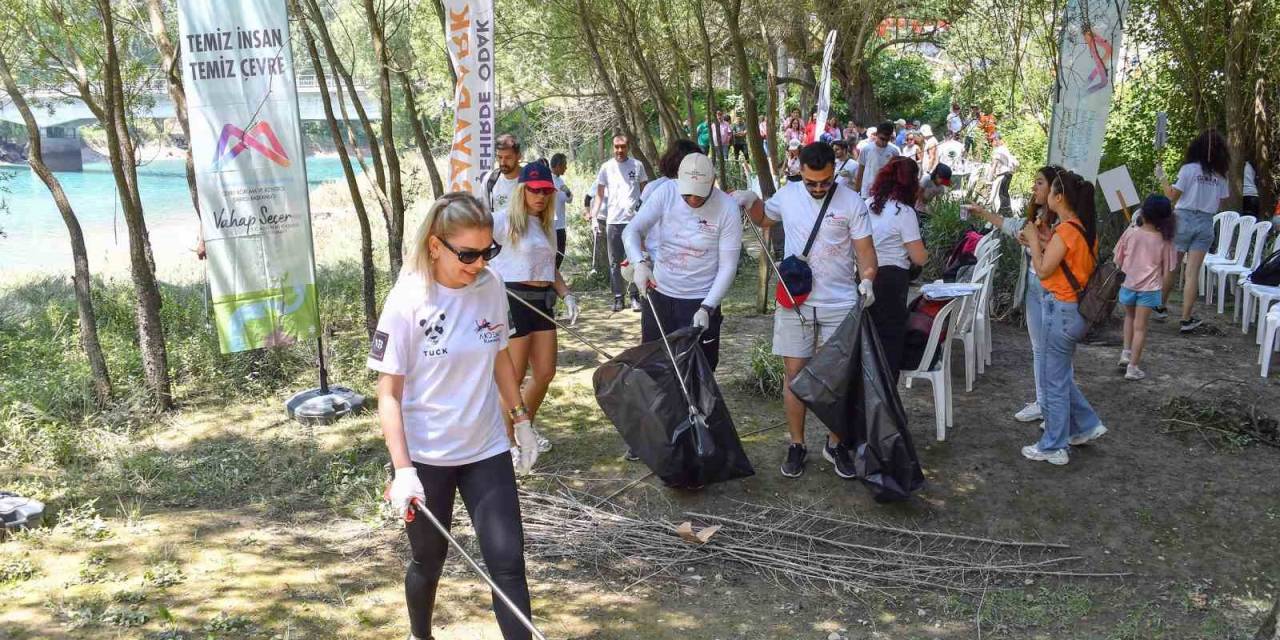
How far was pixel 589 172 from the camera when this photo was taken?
23531 millimetres

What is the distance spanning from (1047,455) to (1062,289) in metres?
0.91

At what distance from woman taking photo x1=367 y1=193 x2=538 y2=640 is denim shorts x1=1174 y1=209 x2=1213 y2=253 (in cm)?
708

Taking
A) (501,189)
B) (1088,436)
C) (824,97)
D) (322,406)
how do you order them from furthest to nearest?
(824,97) → (501,189) → (322,406) → (1088,436)

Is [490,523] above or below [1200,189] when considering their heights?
below

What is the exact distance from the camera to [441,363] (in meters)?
2.83

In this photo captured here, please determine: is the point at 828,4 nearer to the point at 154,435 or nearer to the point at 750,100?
the point at 750,100

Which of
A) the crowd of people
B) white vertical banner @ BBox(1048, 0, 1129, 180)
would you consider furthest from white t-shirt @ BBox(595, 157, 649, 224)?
white vertical banner @ BBox(1048, 0, 1129, 180)

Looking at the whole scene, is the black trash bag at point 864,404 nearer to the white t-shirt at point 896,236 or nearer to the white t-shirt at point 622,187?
the white t-shirt at point 896,236

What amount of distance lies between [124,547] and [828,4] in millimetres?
11573

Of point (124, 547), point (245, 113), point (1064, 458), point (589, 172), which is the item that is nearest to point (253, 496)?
point (124, 547)

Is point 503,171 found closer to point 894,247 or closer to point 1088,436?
point 894,247

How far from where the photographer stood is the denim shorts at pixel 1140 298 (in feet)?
20.9

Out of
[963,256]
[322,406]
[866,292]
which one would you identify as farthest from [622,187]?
[866,292]

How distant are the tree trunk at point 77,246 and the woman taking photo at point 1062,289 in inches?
220
